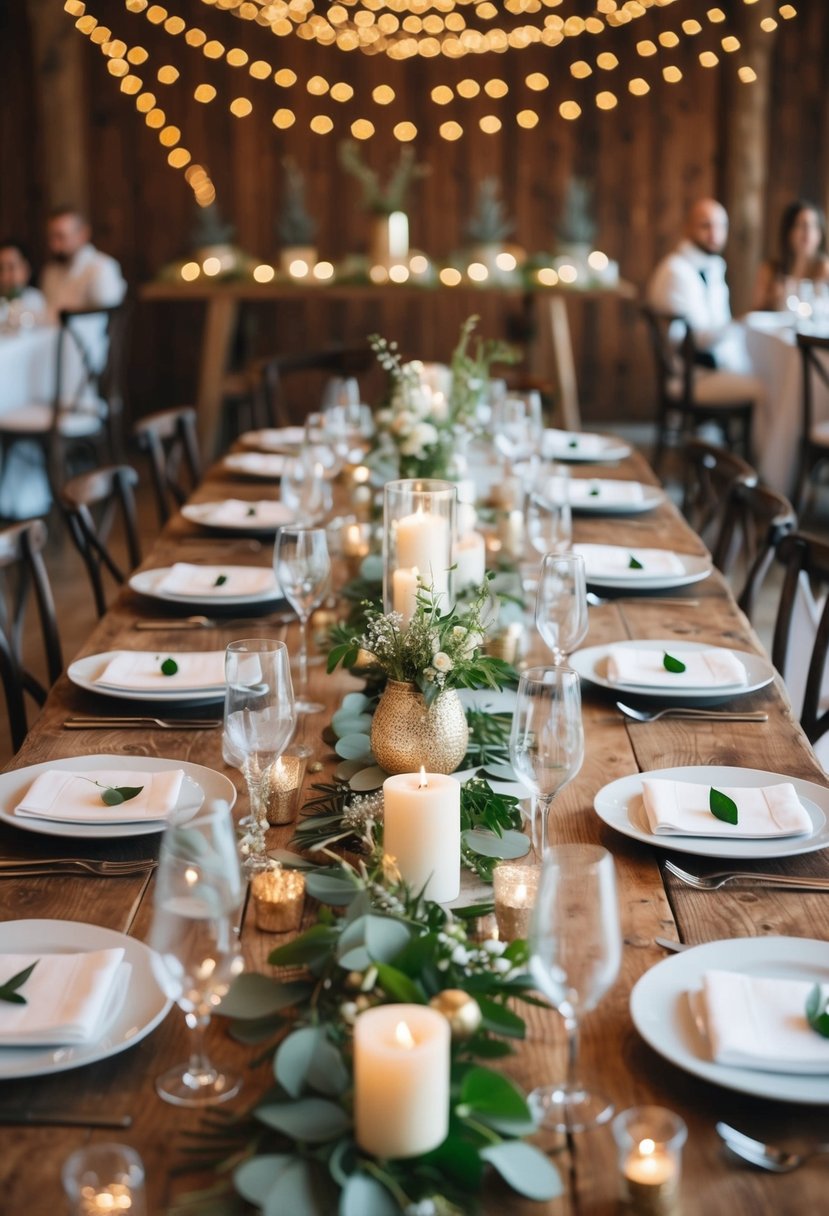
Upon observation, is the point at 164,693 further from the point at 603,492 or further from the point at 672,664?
the point at 603,492

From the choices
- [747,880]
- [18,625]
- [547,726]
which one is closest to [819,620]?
[747,880]

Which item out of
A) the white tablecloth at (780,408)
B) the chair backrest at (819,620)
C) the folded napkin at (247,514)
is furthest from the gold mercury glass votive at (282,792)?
the white tablecloth at (780,408)

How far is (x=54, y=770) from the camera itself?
5.26 feet

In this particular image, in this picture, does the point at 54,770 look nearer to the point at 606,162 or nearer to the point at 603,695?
the point at 603,695

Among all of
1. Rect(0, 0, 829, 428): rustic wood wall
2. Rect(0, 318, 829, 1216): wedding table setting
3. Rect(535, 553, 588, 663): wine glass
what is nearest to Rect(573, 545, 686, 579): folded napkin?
Rect(0, 318, 829, 1216): wedding table setting

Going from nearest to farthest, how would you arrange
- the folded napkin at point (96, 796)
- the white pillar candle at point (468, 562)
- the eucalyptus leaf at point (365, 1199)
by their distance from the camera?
1. the eucalyptus leaf at point (365, 1199)
2. the folded napkin at point (96, 796)
3. the white pillar candle at point (468, 562)

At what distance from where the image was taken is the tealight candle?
2.93ft

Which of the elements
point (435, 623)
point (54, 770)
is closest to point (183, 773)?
point (54, 770)

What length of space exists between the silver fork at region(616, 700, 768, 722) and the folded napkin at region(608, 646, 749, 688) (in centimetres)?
4

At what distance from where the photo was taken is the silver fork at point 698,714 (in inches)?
73.2

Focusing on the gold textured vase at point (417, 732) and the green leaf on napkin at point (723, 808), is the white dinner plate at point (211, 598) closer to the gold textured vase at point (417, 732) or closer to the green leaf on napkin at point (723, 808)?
the gold textured vase at point (417, 732)

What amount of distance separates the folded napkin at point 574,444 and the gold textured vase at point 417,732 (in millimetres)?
2276

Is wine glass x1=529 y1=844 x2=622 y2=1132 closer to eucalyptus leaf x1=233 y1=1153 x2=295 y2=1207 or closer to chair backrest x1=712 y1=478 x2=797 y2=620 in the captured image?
eucalyptus leaf x1=233 y1=1153 x2=295 y2=1207

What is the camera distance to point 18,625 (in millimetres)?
2594
